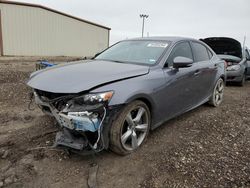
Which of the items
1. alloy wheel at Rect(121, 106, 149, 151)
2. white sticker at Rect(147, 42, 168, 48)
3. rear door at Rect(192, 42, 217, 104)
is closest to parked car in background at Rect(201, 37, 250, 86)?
rear door at Rect(192, 42, 217, 104)

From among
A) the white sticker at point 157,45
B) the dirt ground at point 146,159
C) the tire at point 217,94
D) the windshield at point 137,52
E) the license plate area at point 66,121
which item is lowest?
the dirt ground at point 146,159

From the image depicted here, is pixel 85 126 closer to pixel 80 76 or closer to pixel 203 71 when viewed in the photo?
pixel 80 76

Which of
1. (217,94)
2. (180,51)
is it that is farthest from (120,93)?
(217,94)

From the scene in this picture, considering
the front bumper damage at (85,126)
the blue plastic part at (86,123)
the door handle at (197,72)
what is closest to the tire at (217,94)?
the door handle at (197,72)

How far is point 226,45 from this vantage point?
924cm

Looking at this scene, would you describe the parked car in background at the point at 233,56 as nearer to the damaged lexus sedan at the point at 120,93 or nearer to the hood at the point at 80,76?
the damaged lexus sedan at the point at 120,93

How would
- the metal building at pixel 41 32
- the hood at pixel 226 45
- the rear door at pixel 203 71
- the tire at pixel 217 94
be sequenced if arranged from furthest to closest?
the metal building at pixel 41 32 < the hood at pixel 226 45 < the tire at pixel 217 94 < the rear door at pixel 203 71

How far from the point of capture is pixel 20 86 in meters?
6.29

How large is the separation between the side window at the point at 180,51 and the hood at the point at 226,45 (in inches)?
210

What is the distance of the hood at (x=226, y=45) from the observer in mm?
9000

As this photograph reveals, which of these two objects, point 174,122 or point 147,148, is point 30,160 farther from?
point 174,122

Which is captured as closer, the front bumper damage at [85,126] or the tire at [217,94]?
the front bumper damage at [85,126]

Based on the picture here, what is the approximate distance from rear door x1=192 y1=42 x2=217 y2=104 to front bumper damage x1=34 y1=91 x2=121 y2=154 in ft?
7.36

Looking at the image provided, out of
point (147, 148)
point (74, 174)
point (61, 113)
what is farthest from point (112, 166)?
point (61, 113)
